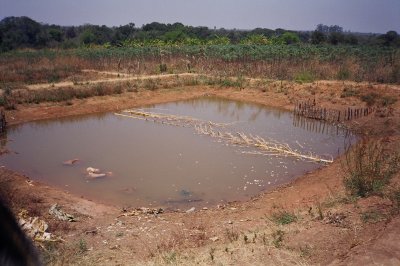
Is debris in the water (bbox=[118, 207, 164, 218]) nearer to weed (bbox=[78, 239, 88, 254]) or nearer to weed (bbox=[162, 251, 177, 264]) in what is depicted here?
weed (bbox=[78, 239, 88, 254])

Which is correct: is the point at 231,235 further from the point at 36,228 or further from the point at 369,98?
the point at 369,98

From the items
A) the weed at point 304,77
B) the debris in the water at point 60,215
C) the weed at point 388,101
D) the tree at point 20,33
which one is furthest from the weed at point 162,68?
the tree at point 20,33

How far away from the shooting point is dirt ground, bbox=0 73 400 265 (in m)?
5.17

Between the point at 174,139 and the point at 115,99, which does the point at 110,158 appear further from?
the point at 115,99

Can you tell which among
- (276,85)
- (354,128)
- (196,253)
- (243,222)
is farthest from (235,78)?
(196,253)

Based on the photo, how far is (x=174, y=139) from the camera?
13141 mm

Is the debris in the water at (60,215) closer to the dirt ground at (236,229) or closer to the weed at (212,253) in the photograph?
the dirt ground at (236,229)

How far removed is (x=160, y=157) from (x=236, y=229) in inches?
201

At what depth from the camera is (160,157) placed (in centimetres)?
1134

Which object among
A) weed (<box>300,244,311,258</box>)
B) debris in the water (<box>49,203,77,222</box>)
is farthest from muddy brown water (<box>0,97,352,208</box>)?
weed (<box>300,244,311,258</box>)

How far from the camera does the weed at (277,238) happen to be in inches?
214

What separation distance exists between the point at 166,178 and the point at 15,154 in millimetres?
5242

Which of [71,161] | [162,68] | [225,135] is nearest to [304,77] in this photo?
[225,135]

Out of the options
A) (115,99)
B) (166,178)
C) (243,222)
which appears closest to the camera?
(243,222)
